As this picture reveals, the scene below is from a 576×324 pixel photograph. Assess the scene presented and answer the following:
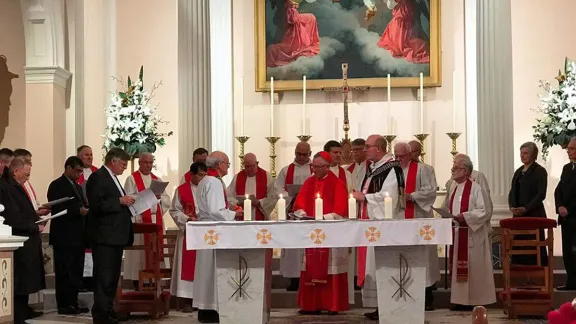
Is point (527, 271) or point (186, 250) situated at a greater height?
point (186, 250)

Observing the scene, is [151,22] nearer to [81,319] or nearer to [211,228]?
[81,319]

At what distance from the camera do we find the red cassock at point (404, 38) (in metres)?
14.3

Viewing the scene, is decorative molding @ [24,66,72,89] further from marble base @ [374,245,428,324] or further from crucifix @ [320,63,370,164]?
marble base @ [374,245,428,324]

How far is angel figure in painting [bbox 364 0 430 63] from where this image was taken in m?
14.3

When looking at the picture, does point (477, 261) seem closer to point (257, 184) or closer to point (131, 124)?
point (257, 184)

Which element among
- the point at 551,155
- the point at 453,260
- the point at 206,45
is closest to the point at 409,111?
the point at 551,155

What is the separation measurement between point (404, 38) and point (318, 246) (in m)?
7.10

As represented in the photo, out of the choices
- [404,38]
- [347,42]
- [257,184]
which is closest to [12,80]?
[257,184]

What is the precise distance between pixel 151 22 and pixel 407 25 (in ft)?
13.2

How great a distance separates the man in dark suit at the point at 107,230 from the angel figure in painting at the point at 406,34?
6.35 metres

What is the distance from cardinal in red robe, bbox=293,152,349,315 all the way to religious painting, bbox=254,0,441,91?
4.94 m

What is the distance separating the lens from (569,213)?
1018cm

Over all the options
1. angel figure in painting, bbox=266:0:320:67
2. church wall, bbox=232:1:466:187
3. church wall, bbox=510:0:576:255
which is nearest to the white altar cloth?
church wall, bbox=232:1:466:187

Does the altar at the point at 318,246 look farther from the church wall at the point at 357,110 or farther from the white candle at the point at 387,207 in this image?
the church wall at the point at 357,110
